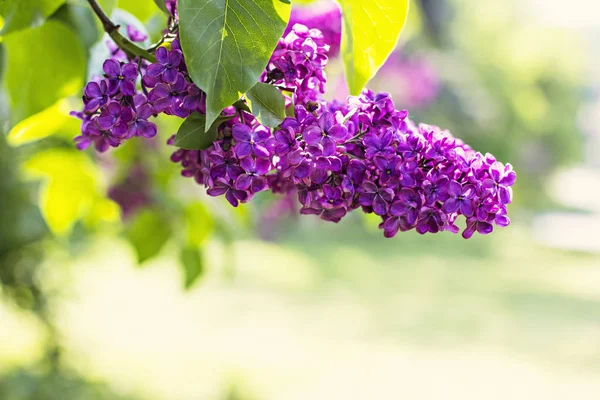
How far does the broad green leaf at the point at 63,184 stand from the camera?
124cm

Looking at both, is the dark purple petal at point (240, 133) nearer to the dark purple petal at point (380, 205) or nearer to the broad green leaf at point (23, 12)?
the dark purple petal at point (380, 205)

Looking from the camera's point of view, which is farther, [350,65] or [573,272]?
[573,272]

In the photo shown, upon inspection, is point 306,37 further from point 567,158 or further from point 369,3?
point 567,158

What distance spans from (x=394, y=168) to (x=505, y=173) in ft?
0.28

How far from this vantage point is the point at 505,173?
0.53 meters

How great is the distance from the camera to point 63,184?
4.12 ft

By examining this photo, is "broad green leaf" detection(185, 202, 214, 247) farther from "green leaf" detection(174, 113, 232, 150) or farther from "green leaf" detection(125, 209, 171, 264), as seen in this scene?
"green leaf" detection(174, 113, 232, 150)

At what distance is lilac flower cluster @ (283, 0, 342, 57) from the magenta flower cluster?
80 cm

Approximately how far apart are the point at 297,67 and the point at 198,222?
0.75 metres

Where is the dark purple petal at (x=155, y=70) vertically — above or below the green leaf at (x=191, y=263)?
below

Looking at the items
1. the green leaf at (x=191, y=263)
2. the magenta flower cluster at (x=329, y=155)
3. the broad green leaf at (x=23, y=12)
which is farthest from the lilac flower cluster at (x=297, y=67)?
the green leaf at (x=191, y=263)

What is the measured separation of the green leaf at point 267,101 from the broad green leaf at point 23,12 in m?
0.23

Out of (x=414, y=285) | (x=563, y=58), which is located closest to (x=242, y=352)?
(x=414, y=285)

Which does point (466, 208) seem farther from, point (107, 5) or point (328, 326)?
point (328, 326)
